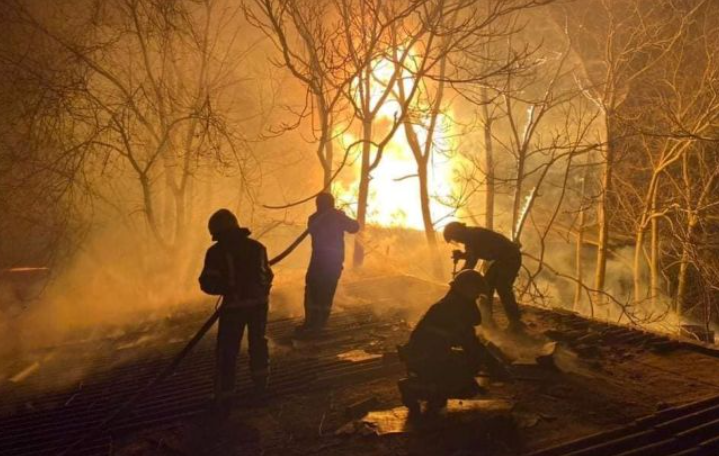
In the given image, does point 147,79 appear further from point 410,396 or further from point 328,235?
point 410,396

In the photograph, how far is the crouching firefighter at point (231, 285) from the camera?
4769mm

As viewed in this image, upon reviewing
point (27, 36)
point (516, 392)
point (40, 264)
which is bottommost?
point (516, 392)

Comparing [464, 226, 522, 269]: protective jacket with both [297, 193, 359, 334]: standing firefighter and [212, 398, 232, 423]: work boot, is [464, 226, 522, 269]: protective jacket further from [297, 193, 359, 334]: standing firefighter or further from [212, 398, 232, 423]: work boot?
[212, 398, 232, 423]: work boot

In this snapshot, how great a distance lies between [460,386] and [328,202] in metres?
3.65

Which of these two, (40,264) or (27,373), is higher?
(40,264)

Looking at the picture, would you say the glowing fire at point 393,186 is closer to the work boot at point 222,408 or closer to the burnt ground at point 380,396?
the burnt ground at point 380,396

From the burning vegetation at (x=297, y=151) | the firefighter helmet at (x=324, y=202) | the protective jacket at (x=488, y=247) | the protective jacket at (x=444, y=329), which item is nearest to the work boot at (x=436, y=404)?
the protective jacket at (x=444, y=329)

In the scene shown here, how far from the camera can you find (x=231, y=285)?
190 inches

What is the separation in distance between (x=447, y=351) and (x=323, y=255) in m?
3.09

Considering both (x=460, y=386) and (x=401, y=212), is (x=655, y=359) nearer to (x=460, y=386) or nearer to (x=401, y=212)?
(x=460, y=386)

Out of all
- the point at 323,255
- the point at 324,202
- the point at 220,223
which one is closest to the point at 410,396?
the point at 220,223

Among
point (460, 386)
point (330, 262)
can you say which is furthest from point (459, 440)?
point (330, 262)

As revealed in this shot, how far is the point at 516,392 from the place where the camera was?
4785 mm

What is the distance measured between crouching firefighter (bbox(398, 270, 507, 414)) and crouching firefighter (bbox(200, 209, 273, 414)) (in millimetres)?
1677
